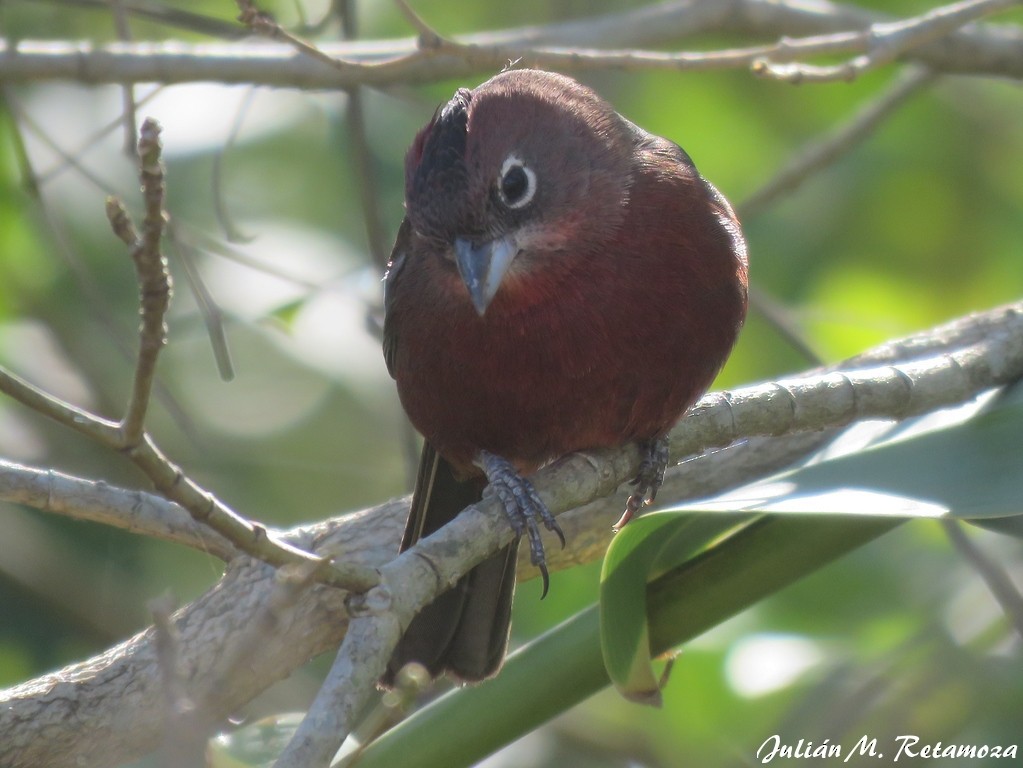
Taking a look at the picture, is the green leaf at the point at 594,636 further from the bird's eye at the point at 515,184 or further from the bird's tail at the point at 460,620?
the bird's eye at the point at 515,184

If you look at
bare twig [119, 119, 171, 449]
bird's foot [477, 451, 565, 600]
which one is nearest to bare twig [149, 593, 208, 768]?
bare twig [119, 119, 171, 449]

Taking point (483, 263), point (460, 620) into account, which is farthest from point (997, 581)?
point (483, 263)

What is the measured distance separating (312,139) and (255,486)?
1.60 meters

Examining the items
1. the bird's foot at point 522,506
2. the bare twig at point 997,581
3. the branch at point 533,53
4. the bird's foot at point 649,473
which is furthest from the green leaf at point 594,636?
the branch at point 533,53

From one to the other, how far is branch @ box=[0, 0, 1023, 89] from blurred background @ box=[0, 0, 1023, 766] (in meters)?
0.36

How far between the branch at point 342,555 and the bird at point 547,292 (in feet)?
0.40

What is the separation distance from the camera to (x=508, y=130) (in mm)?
2967

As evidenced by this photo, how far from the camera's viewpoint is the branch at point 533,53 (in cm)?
312

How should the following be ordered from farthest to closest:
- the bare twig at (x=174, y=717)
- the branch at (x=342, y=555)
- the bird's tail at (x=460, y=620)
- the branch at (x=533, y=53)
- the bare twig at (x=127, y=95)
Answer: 1. the bare twig at (x=127, y=95)
2. the bird's tail at (x=460, y=620)
3. the branch at (x=533, y=53)
4. the branch at (x=342, y=555)
5. the bare twig at (x=174, y=717)

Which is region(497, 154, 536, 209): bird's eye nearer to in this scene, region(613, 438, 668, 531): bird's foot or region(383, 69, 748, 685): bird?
region(383, 69, 748, 685): bird

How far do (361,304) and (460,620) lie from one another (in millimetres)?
1360

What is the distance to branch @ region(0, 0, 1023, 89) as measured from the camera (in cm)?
312

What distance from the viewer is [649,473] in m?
3.17

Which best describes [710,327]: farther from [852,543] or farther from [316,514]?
[316,514]
